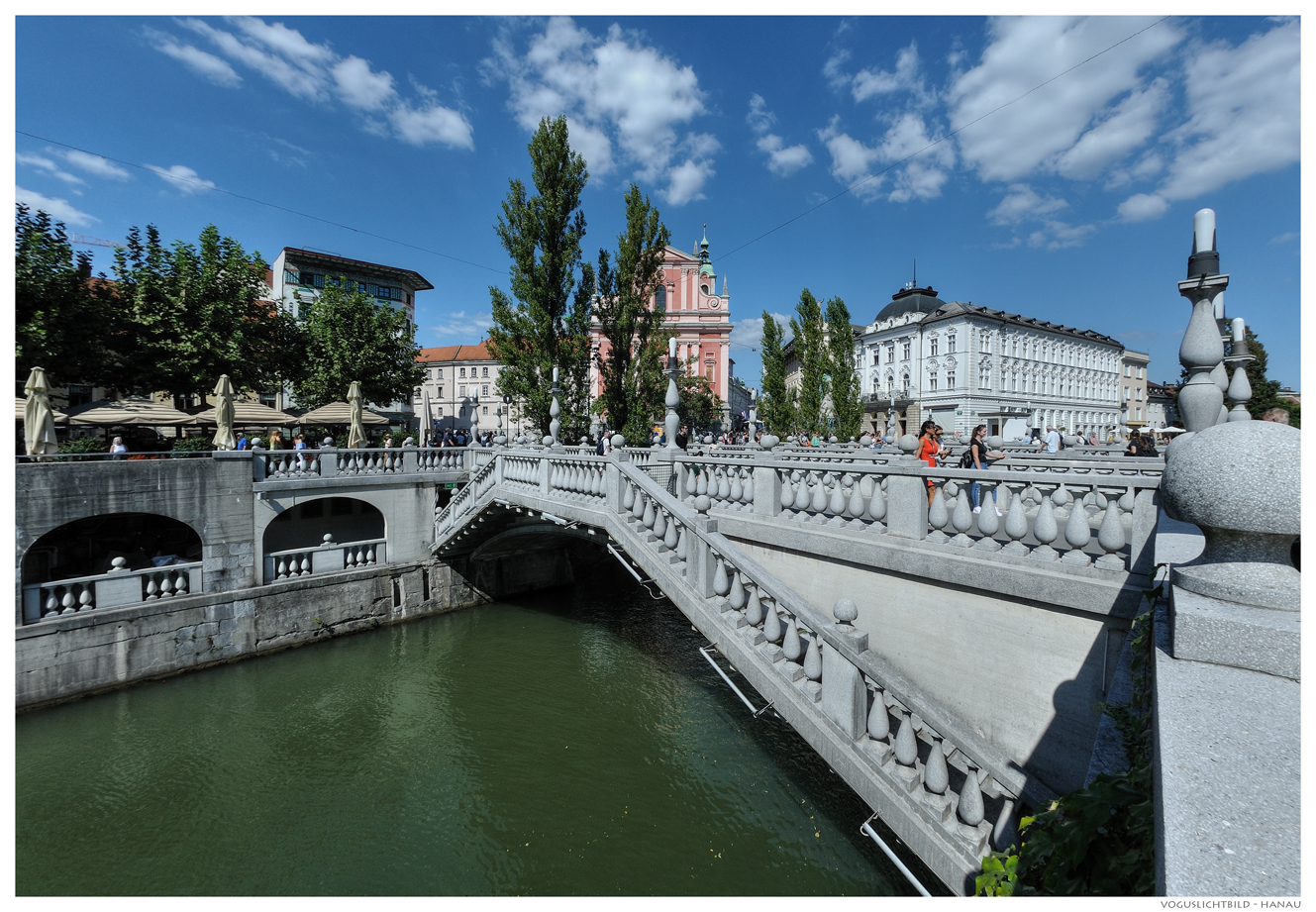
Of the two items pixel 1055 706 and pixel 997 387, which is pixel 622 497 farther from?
pixel 997 387

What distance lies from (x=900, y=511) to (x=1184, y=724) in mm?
4569

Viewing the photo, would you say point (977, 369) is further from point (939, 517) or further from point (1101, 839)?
point (1101, 839)

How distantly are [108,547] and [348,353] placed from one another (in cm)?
1357

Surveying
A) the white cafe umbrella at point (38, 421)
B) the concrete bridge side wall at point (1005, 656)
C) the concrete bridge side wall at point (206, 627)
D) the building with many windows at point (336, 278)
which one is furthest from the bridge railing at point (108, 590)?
the building with many windows at point (336, 278)

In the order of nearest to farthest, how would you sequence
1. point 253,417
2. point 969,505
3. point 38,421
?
point 969,505 < point 38,421 < point 253,417

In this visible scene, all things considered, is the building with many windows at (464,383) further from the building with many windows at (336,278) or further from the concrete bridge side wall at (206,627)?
the concrete bridge side wall at (206,627)

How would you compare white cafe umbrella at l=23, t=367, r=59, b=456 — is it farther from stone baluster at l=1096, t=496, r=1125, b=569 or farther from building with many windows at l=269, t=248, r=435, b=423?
building with many windows at l=269, t=248, r=435, b=423

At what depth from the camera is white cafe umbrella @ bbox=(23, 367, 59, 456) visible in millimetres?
11844

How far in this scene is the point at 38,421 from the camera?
39.4 feet

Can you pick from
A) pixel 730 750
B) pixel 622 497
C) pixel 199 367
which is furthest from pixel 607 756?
pixel 199 367

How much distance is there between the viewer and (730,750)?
29.7ft

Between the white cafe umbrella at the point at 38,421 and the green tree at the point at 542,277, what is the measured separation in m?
11.9

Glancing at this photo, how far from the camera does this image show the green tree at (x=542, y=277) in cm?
2077

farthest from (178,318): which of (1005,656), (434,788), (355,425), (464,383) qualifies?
(464,383)
